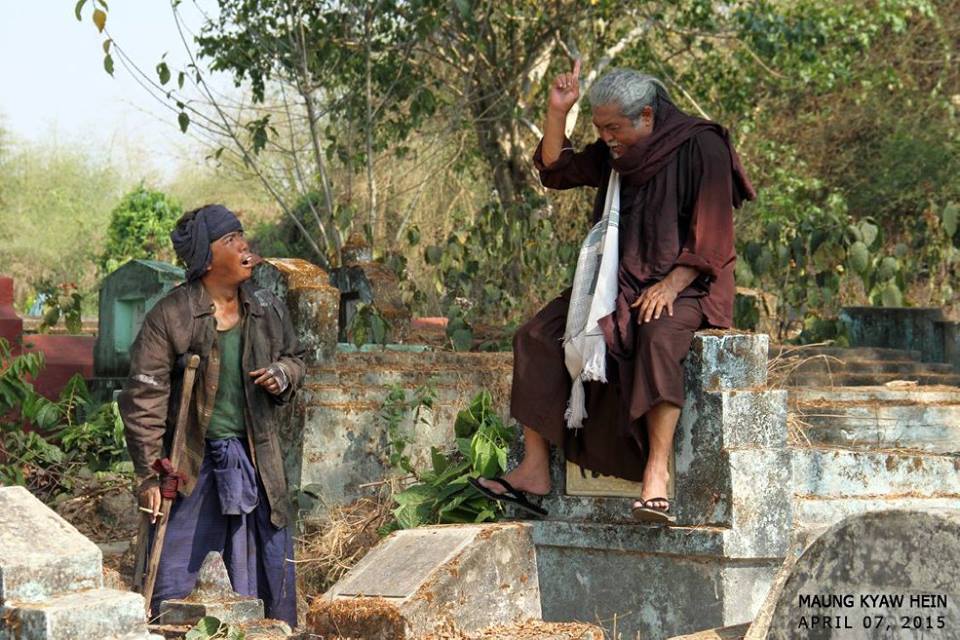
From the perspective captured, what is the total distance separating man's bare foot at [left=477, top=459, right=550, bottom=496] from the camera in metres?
5.41

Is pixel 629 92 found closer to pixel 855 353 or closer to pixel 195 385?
pixel 195 385

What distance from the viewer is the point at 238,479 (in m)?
5.83

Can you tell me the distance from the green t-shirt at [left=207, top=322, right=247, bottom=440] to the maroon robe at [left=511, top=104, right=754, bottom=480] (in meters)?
1.20

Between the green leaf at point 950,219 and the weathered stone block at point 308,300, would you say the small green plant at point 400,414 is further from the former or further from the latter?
the green leaf at point 950,219

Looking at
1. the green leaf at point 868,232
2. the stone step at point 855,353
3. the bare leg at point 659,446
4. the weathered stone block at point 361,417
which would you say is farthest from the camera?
the green leaf at point 868,232

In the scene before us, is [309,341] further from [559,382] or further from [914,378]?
[914,378]

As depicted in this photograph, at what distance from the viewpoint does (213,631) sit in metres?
4.94

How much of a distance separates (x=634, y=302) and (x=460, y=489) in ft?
4.26

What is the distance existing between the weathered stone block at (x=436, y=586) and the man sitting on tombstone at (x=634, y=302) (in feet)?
1.19

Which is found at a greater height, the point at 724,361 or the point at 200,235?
the point at 200,235

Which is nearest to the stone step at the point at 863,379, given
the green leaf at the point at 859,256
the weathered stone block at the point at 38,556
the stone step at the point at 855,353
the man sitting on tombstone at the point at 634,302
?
the stone step at the point at 855,353

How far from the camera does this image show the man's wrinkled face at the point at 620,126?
Result: 521 cm

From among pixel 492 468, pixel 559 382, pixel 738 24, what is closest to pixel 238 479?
pixel 492 468

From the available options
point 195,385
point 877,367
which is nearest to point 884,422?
point 877,367
